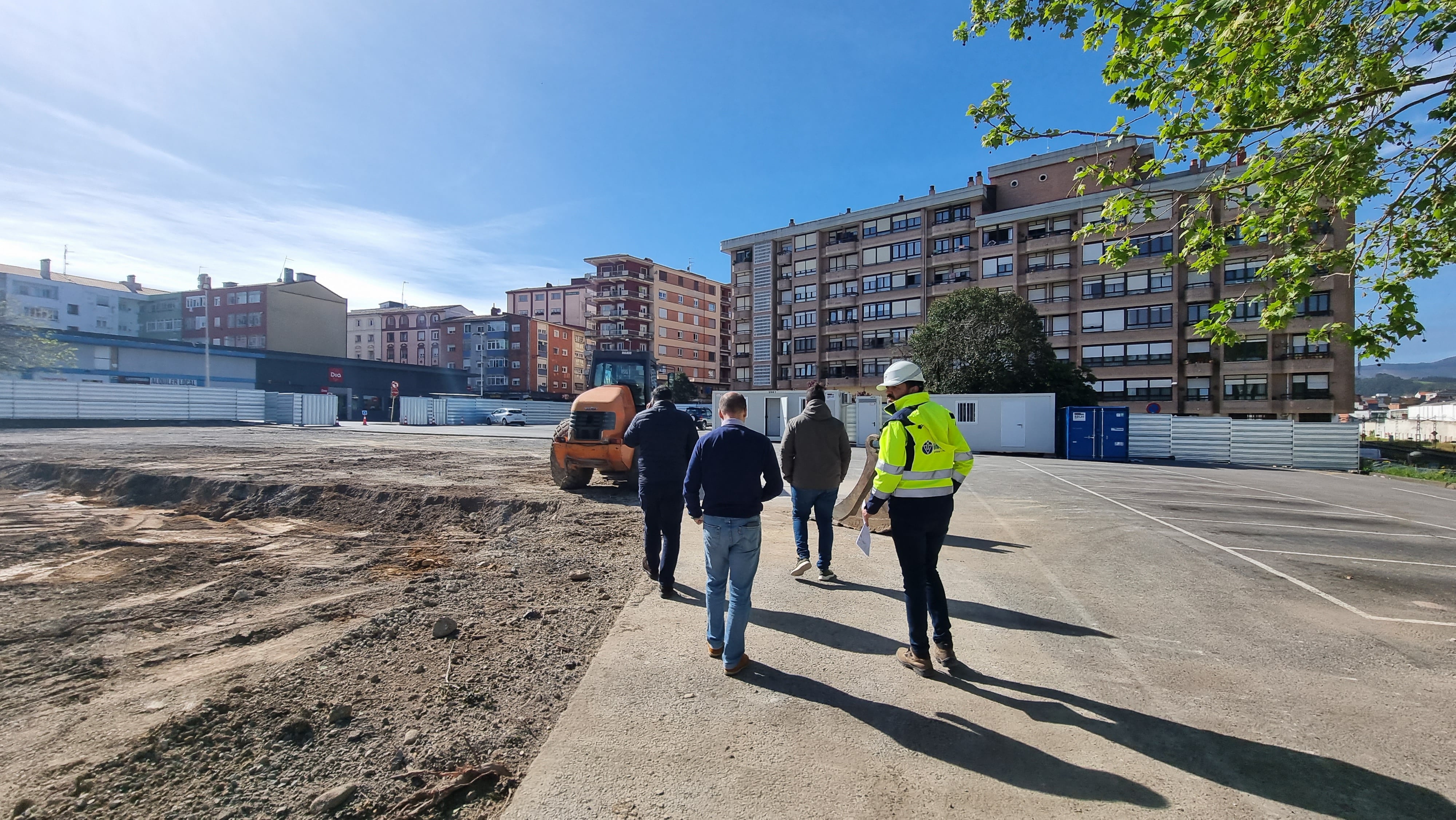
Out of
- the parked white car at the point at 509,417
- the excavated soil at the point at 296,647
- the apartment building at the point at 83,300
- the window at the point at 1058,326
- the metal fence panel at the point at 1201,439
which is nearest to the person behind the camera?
the excavated soil at the point at 296,647

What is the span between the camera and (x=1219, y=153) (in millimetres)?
6227

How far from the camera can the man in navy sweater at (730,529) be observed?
12.1ft

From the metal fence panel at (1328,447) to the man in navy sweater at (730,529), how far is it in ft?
88.0

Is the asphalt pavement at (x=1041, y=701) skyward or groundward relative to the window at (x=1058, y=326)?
groundward

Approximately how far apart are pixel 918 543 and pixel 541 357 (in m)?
79.3

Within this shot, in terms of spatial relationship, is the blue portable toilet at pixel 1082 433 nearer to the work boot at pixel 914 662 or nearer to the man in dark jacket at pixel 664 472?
the man in dark jacket at pixel 664 472

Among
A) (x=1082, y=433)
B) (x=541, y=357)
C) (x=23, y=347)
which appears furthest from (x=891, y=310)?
(x=23, y=347)

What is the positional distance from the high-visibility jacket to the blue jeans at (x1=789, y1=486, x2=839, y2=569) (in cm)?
202

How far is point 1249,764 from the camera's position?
2783 millimetres

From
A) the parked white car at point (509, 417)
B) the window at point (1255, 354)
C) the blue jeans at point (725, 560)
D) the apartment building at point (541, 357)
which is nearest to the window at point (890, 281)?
the window at point (1255, 354)

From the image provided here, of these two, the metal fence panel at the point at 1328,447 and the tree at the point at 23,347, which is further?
the tree at the point at 23,347

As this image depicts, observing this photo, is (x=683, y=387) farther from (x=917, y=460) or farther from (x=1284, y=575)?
(x=917, y=460)

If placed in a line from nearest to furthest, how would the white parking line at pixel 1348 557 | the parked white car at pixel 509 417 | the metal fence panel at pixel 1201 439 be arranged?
the white parking line at pixel 1348 557, the metal fence panel at pixel 1201 439, the parked white car at pixel 509 417

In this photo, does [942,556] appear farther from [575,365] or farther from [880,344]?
[575,365]
